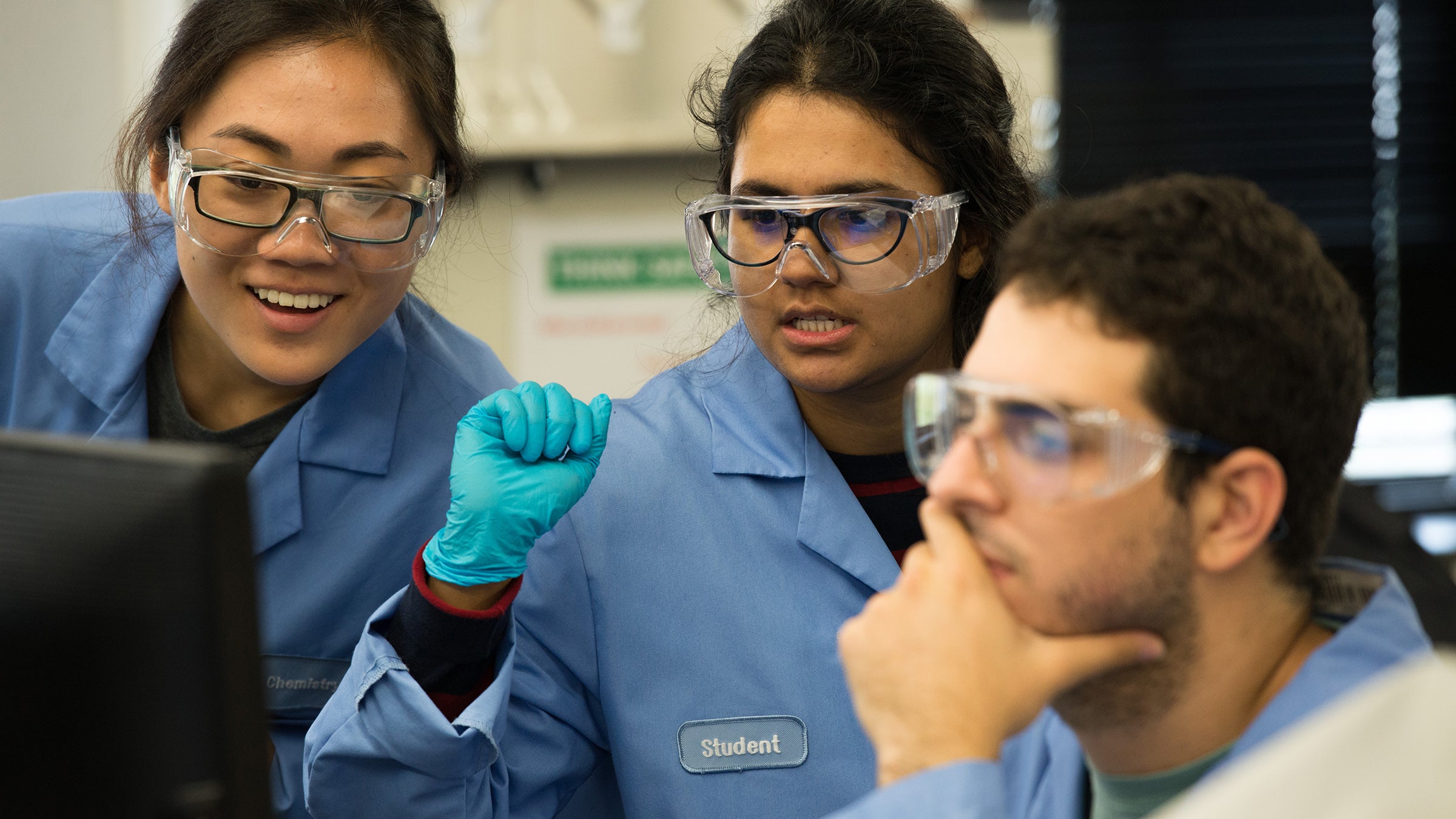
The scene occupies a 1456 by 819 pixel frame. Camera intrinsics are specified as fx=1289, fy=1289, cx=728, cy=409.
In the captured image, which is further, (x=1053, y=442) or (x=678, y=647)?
(x=678, y=647)

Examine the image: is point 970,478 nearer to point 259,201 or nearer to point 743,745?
point 743,745

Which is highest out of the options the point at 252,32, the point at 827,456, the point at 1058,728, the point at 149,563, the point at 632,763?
the point at 252,32

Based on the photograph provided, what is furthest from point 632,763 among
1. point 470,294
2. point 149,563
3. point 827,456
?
point 470,294

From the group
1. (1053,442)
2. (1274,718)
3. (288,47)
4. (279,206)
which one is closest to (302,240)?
(279,206)

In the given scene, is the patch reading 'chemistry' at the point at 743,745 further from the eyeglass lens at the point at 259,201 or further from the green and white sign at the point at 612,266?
the green and white sign at the point at 612,266

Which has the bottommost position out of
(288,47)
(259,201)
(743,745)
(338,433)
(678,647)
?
(743,745)

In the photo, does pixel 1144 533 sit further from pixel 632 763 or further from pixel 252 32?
pixel 252 32

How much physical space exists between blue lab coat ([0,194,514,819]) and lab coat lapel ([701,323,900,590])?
0.37 m

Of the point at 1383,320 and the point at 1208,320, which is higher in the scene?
the point at 1208,320

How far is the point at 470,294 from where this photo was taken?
3.78 m

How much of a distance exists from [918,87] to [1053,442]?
73 cm

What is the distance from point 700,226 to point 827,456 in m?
0.34

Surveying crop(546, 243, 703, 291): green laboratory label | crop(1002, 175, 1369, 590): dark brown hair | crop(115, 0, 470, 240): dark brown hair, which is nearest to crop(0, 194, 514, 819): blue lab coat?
crop(115, 0, 470, 240): dark brown hair

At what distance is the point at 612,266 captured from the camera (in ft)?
12.5
